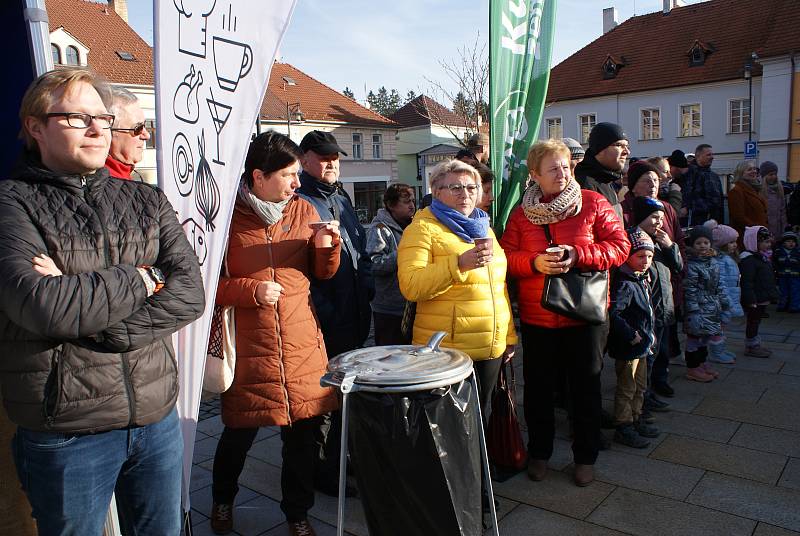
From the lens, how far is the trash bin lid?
2.29 m

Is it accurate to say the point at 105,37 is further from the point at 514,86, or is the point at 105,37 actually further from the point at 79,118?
the point at 79,118

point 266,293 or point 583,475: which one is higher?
point 266,293

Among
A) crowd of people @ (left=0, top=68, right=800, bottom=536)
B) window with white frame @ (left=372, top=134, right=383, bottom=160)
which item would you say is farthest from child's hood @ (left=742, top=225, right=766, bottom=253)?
window with white frame @ (left=372, top=134, right=383, bottom=160)

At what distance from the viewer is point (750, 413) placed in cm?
467

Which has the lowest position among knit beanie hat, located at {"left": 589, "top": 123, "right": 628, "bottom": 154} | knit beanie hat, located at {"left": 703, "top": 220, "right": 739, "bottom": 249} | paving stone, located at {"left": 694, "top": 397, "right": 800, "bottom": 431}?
paving stone, located at {"left": 694, "top": 397, "right": 800, "bottom": 431}

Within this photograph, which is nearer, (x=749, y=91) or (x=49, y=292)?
(x=49, y=292)

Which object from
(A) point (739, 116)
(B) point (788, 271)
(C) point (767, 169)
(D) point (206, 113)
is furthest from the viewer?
(A) point (739, 116)

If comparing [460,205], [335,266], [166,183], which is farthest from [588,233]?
[166,183]

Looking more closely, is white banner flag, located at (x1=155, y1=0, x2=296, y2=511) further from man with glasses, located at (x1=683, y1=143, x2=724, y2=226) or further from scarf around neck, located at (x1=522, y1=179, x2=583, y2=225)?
man with glasses, located at (x1=683, y1=143, x2=724, y2=226)

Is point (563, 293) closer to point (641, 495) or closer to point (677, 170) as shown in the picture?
point (641, 495)

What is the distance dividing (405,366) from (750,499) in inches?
91.1

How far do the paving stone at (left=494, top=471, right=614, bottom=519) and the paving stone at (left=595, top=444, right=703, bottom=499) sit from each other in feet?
0.51

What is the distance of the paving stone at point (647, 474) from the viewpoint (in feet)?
11.7

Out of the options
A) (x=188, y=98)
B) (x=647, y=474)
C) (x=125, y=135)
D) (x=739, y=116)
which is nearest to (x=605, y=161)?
(x=647, y=474)
